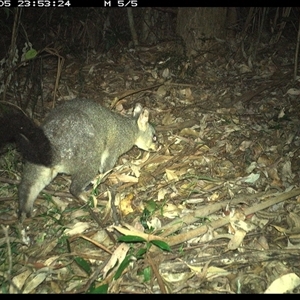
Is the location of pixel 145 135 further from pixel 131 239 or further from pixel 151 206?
pixel 131 239

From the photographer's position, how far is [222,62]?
7309 millimetres

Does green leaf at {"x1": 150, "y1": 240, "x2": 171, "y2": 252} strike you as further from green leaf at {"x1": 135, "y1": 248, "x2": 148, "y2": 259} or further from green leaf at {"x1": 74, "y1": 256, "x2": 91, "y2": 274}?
green leaf at {"x1": 74, "y1": 256, "x2": 91, "y2": 274}

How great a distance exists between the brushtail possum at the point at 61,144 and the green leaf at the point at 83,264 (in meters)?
0.99

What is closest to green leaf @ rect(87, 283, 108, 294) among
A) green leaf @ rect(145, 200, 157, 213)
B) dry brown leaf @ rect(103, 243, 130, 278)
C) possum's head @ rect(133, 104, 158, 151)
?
dry brown leaf @ rect(103, 243, 130, 278)

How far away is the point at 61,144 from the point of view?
12.3 ft

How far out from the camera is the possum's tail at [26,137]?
338 cm

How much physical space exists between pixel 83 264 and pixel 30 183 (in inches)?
45.2

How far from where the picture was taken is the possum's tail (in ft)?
11.1

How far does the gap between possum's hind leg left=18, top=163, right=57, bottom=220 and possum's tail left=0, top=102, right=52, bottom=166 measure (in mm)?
188

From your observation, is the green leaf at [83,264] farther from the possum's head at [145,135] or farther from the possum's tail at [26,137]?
the possum's head at [145,135]

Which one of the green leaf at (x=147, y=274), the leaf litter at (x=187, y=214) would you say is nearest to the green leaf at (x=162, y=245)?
the leaf litter at (x=187, y=214)

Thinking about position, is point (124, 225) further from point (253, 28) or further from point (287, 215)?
point (253, 28)
